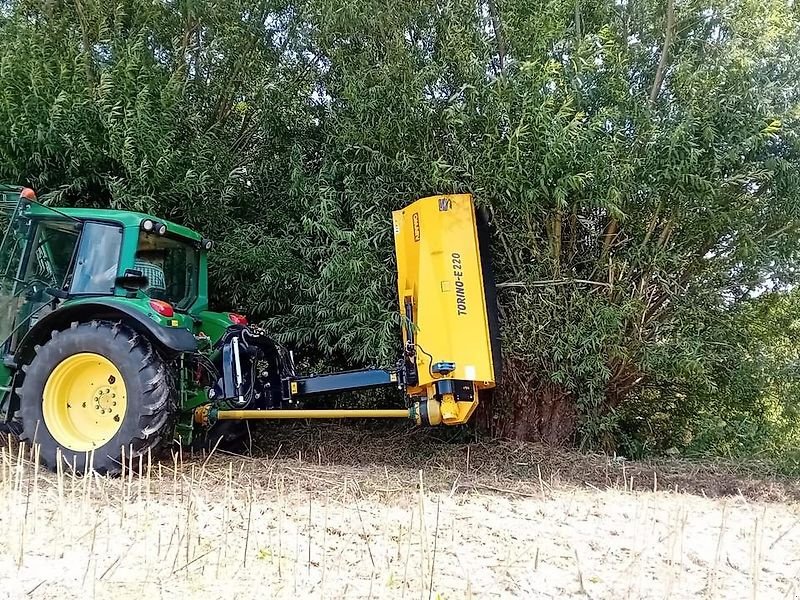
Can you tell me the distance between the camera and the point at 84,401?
4.33m

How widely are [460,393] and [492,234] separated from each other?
1.40 meters

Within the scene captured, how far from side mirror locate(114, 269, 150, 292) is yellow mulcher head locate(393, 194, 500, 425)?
165cm

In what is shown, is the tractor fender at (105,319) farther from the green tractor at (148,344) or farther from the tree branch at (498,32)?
the tree branch at (498,32)

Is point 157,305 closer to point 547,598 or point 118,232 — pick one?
point 118,232

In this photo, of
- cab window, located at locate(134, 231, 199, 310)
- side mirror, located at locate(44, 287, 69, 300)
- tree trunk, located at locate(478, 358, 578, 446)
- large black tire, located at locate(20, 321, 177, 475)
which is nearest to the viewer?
large black tire, located at locate(20, 321, 177, 475)

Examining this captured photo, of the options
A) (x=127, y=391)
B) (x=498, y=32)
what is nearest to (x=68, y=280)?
(x=127, y=391)

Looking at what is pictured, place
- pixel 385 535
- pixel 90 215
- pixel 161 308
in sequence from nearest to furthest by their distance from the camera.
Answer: pixel 385 535
pixel 161 308
pixel 90 215

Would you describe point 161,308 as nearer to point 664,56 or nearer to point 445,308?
point 445,308

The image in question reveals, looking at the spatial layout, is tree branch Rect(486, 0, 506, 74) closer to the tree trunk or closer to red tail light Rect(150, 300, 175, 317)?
the tree trunk

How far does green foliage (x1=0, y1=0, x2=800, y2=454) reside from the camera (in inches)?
183

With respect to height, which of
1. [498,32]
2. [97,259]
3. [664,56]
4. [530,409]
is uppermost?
[498,32]

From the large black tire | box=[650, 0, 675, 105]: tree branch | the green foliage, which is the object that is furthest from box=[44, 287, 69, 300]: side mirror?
box=[650, 0, 675, 105]: tree branch

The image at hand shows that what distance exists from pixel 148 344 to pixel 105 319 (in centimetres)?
40

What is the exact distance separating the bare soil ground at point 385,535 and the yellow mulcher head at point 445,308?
56 cm
